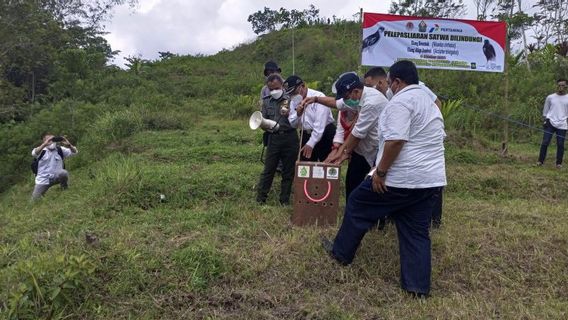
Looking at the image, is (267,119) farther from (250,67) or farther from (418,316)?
(250,67)

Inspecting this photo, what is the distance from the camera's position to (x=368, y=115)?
4102 mm

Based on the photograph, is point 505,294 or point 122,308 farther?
point 505,294

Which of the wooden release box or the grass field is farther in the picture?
the wooden release box

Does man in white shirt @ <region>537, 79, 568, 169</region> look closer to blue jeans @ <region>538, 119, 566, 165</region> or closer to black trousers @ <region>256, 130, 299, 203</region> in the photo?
blue jeans @ <region>538, 119, 566, 165</region>

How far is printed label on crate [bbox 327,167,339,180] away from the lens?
14.2ft

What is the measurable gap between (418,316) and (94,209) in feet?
11.2

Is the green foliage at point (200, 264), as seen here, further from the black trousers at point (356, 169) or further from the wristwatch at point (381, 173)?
the black trousers at point (356, 169)

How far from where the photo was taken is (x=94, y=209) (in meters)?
5.02

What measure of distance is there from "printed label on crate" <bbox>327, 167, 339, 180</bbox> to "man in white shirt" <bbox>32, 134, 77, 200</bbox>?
4631 millimetres

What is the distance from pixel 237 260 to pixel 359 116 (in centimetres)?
157

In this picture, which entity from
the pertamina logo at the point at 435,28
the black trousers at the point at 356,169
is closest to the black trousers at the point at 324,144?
the black trousers at the point at 356,169

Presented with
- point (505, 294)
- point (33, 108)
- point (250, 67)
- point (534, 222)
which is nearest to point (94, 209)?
point (505, 294)

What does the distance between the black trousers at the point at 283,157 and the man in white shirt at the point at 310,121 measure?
0.36ft

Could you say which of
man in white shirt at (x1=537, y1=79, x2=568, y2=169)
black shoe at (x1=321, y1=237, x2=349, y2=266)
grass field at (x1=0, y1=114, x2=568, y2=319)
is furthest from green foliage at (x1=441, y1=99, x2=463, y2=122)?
black shoe at (x1=321, y1=237, x2=349, y2=266)
